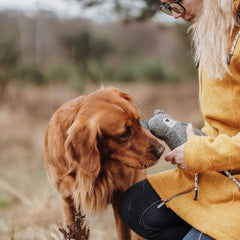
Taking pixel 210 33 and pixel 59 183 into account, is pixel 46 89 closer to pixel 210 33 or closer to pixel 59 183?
pixel 59 183

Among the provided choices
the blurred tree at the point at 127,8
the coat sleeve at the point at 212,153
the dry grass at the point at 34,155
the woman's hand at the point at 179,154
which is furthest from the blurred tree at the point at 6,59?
the coat sleeve at the point at 212,153

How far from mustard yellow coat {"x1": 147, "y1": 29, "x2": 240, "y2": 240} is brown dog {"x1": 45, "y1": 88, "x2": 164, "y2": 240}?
1.19ft

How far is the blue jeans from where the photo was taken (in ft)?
6.45

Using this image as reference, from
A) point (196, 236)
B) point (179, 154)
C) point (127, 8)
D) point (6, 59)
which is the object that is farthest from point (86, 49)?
point (196, 236)

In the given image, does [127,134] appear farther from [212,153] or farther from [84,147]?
[212,153]

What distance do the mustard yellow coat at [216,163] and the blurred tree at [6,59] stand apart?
7.88 meters

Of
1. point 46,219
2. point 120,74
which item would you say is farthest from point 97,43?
point 46,219

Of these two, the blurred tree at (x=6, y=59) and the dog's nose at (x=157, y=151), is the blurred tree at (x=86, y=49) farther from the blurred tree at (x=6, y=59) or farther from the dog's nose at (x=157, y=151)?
the dog's nose at (x=157, y=151)

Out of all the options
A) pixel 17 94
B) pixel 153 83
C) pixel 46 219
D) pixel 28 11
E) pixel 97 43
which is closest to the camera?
pixel 46 219

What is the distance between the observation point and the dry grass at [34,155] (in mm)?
3062

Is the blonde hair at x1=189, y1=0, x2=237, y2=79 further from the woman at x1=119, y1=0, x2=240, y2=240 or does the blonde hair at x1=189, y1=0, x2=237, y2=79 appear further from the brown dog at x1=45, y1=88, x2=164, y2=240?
the brown dog at x1=45, y1=88, x2=164, y2=240

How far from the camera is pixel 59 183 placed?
2.18m

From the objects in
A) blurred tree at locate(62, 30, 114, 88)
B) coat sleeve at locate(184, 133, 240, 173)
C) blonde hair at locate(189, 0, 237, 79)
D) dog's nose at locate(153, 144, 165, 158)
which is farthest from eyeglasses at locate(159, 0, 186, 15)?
blurred tree at locate(62, 30, 114, 88)

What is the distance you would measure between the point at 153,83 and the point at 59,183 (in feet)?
28.5
